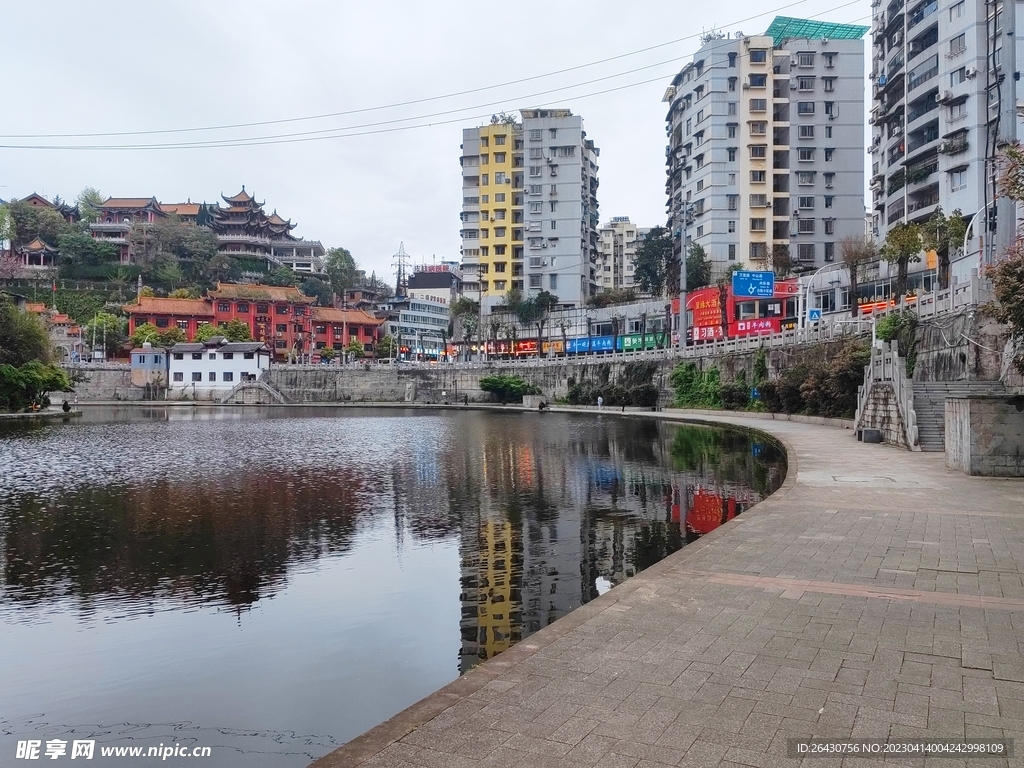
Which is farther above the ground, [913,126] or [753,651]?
[913,126]

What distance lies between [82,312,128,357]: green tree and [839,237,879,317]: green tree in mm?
79056

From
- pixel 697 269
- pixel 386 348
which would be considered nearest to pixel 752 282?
pixel 697 269

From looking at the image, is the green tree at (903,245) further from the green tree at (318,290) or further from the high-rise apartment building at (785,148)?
the green tree at (318,290)

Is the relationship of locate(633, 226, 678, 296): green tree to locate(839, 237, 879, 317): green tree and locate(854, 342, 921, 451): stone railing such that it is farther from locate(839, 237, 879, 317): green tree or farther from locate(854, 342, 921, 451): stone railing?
locate(854, 342, 921, 451): stone railing

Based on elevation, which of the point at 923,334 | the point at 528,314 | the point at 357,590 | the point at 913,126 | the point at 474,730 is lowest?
the point at 357,590

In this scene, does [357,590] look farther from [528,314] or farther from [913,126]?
[528,314]

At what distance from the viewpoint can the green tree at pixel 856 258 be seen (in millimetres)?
46969

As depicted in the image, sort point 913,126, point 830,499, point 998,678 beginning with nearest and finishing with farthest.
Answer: point 998,678, point 830,499, point 913,126

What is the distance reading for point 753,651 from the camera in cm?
570

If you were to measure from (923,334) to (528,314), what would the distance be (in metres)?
54.8

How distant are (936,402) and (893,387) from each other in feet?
4.18

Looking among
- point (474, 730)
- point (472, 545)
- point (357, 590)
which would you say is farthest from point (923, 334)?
point (474, 730)

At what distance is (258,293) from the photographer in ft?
302

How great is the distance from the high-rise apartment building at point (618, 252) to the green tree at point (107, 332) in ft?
252
